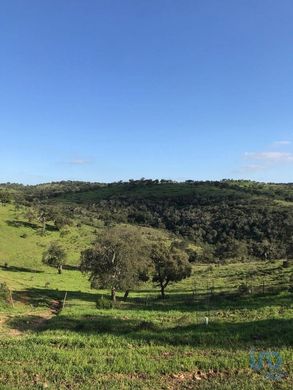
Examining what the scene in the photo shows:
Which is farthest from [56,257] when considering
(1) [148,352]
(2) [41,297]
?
(1) [148,352]

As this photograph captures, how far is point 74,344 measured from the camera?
18953 millimetres

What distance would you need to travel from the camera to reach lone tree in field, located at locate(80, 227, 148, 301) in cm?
5212

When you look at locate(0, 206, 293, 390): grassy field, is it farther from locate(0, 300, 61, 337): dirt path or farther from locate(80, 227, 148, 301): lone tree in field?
locate(80, 227, 148, 301): lone tree in field

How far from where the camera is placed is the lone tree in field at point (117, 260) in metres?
52.1

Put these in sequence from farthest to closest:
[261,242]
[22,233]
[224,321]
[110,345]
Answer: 1. [261,242]
2. [22,233]
3. [224,321]
4. [110,345]

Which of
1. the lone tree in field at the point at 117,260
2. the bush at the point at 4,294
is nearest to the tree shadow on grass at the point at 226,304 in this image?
the lone tree in field at the point at 117,260

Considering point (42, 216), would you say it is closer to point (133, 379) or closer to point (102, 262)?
point (102, 262)

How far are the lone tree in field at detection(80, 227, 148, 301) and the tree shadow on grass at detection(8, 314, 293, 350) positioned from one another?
24980 mm

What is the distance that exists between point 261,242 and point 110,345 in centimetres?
13227

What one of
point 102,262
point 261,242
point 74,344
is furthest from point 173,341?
point 261,242
